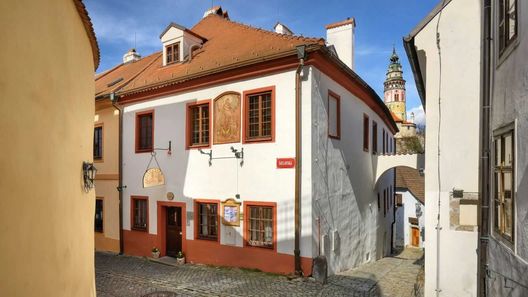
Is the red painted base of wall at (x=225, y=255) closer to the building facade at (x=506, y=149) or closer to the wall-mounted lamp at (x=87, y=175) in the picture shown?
the building facade at (x=506, y=149)

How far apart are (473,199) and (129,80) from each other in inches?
552

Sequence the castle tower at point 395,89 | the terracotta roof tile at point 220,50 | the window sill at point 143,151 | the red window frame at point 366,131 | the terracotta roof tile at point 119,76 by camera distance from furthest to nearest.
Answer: the castle tower at point 395,89
the terracotta roof tile at point 119,76
the red window frame at point 366,131
the window sill at point 143,151
the terracotta roof tile at point 220,50

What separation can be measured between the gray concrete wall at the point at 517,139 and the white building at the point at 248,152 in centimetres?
A: 501

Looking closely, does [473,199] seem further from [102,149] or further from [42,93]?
[102,149]

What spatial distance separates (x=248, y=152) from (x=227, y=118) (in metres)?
1.41

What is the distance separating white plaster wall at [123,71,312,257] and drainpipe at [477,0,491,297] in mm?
4252

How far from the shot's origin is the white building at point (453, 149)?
8539 millimetres

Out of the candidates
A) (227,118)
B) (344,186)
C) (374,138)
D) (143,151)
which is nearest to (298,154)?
→ (227,118)

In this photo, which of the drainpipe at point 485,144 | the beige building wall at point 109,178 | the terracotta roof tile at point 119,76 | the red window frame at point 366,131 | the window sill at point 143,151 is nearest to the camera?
the drainpipe at point 485,144

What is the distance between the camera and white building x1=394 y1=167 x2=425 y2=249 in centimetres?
2983

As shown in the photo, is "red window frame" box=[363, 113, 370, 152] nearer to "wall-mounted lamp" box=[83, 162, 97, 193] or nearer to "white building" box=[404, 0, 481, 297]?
"white building" box=[404, 0, 481, 297]

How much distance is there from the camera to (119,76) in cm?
1928

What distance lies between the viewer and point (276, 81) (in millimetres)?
11336

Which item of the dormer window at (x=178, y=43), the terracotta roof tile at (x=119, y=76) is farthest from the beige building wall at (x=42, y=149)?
the terracotta roof tile at (x=119, y=76)
